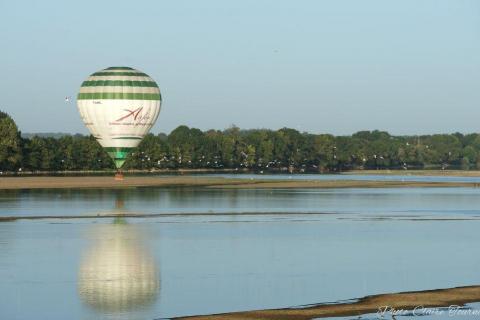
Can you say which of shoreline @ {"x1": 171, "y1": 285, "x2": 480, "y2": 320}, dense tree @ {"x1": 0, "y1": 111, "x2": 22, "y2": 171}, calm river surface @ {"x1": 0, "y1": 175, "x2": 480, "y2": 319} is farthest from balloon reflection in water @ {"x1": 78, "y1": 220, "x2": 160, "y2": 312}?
dense tree @ {"x1": 0, "y1": 111, "x2": 22, "y2": 171}

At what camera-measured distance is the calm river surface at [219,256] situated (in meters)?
33.2

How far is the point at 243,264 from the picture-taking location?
140 ft

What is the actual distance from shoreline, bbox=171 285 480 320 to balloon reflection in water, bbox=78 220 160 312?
3.31 meters

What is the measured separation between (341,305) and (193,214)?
40.3m

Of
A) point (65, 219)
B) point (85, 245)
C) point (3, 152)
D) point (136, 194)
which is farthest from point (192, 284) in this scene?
point (3, 152)

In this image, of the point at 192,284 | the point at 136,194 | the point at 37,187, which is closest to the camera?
the point at 192,284

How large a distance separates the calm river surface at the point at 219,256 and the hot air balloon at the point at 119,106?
4380cm

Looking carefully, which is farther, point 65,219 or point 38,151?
point 38,151

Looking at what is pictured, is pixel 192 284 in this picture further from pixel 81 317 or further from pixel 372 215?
pixel 372 215

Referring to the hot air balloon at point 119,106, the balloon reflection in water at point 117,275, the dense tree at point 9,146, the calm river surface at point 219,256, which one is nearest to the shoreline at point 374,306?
the calm river surface at point 219,256

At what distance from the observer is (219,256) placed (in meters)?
45.7

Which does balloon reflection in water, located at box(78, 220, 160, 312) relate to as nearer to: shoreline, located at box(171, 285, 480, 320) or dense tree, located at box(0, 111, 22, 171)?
shoreline, located at box(171, 285, 480, 320)

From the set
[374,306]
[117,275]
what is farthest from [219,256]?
[374,306]

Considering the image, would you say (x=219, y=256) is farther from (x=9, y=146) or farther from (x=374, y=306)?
(x=9, y=146)
